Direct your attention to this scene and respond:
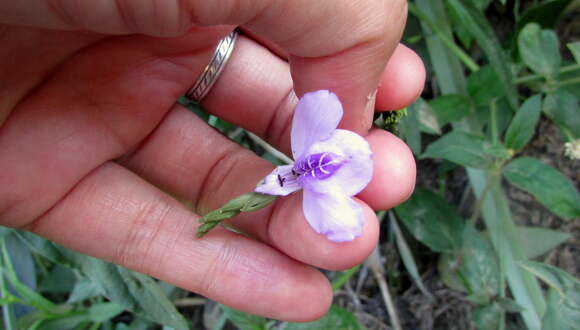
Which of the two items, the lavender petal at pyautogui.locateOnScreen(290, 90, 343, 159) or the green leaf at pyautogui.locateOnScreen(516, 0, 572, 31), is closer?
the lavender petal at pyautogui.locateOnScreen(290, 90, 343, 159)

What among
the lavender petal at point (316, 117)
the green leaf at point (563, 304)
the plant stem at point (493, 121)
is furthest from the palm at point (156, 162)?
the plant stem at point (493, 121)

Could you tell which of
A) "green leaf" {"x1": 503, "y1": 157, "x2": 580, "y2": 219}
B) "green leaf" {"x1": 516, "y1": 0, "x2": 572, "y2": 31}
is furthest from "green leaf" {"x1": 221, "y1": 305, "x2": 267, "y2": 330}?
"green leaf" {"x1": 516, "y1": 0, "x2": 572, "y2": 31}

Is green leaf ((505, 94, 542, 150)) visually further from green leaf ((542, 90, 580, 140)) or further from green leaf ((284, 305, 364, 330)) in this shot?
green leaf ((284, 305, 364, 330))

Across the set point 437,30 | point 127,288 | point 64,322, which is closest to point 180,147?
point 127,288

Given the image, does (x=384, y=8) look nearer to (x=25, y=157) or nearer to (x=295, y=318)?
(x=295, y=318)

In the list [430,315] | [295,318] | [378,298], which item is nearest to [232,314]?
[295,318]

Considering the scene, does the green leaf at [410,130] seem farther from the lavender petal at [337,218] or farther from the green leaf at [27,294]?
the green leaf at [27,294]

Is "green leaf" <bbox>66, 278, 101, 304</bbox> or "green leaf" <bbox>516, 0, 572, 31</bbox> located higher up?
"green leaf" <bbox>516, 0, 572, 31</bbox>
